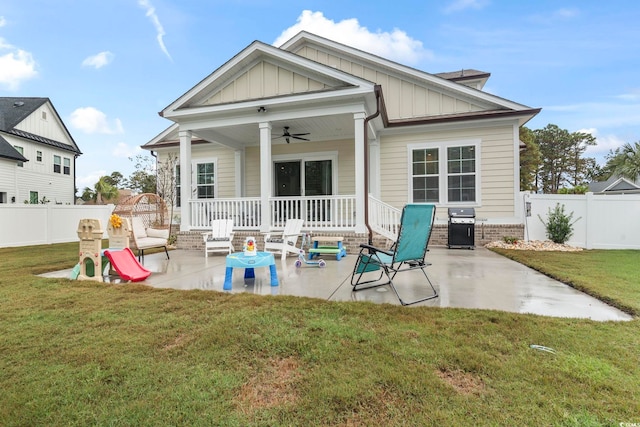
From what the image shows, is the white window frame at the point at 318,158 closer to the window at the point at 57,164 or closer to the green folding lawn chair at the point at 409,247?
the green folding lawn chair at the point at 409,247

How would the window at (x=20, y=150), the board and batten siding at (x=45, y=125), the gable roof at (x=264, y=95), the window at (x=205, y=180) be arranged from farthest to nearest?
the board and batten siding at (x=45, y=125), the window at (x=20, y=150), the window at (x=205, y=180), the gable roof at (x=264, y=95)

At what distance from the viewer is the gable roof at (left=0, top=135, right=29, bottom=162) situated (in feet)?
51.8

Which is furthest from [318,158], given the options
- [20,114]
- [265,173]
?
[20,114]

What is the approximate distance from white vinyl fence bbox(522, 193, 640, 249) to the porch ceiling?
6055mm

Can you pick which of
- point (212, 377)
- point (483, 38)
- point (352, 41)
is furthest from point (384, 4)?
point (212, 377)

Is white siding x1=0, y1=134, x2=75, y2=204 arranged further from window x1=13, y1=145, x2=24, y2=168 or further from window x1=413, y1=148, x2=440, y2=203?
window x1=413, y1=148, x2=440, y2=203

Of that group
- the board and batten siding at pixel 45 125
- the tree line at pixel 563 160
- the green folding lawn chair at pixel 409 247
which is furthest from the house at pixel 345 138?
the tree line at pixel 563 160

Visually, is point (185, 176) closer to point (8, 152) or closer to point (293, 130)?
point (293, 130)

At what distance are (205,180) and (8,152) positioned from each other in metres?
12.5

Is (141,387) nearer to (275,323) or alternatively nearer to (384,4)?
(275,323)

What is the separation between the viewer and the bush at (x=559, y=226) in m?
8.26

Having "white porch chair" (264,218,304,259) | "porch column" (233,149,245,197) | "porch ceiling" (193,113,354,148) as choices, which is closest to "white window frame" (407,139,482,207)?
"porch ceiling" (193,113,354,148)

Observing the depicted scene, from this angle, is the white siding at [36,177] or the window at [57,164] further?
the window at [57,164]

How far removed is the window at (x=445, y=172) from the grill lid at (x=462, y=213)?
588 mm
